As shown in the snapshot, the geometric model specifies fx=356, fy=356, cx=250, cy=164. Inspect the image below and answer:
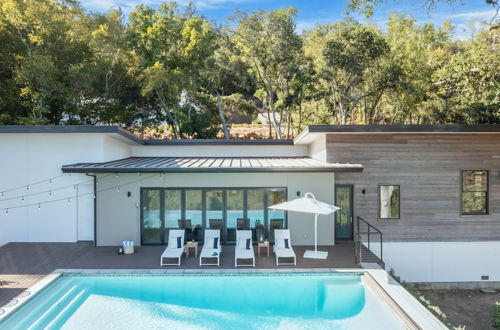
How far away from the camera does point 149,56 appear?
981 inches

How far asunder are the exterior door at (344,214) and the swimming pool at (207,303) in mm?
3257

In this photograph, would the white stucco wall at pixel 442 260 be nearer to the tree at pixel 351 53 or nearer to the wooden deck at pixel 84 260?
the wooden deck at pixel 84 260

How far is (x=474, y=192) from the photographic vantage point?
40.5 ft

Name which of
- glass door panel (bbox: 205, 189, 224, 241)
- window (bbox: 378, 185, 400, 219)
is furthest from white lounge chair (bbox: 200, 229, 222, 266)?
window (bbox: 378, 185, 400, 219)

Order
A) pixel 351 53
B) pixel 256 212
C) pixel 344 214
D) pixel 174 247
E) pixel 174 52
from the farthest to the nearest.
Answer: pixel 174 52 → pixel 351 53 → pixel 344 214 → pixel 256 212 → pixel 174 247

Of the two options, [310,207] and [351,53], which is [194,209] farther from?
[351,53]

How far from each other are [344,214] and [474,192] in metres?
4.57

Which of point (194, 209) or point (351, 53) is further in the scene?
point (351, 53)

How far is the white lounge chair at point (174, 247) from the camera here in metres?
9.86

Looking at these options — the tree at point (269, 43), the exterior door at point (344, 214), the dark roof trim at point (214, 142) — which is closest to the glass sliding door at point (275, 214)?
the exterior door at point (344, 214)

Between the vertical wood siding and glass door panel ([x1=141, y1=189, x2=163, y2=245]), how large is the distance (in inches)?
240

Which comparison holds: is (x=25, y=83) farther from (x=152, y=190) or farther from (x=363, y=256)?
(x=363, y=256)

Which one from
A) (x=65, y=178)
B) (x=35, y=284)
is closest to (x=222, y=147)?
(x=65, y=178)

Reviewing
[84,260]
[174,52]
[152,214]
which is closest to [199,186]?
[152,214]
